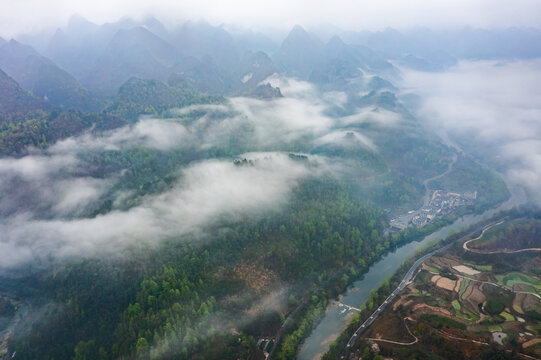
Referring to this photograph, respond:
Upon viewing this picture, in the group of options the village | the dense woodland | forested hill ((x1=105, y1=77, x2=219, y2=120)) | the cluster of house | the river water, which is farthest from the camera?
forested hill ((x1=105, y1=77, x2=219, y2=120))

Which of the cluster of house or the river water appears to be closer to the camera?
the river water

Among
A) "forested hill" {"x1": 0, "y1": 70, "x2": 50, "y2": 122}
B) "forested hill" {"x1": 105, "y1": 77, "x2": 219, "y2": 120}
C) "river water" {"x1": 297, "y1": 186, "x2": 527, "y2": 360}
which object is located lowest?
"river water" {"x1": 297, "y1": 186, "x2": 527, "y2": 360}

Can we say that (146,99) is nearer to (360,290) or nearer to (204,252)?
(204,252)

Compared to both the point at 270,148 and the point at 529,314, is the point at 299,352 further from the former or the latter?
the point at 270,148

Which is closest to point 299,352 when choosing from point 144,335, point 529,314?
point 144,335

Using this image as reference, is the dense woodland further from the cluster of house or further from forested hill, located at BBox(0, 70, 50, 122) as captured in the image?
the cluster of house

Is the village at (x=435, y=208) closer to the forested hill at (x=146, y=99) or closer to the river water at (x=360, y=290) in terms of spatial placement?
the river water at (x=360, y=290)

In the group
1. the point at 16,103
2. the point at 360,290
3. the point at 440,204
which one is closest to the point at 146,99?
the point at 16,103

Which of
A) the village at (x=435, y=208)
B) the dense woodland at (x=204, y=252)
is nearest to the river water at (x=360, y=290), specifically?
the dense woodland at (x=204, y=252)

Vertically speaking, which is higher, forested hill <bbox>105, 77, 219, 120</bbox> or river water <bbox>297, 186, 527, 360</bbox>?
forested hill <bbox>105, 77, 219, 120</bbox>

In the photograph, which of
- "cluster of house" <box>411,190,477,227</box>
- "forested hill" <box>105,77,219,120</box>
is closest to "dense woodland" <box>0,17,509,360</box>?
"cluster of house" <box>411,190,477,227</box>
